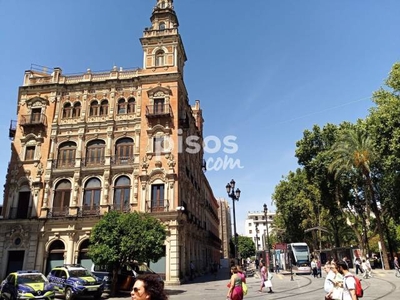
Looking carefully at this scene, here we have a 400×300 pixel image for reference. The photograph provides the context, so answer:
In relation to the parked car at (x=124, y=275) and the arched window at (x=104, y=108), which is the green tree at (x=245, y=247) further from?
the parked car at (x=124, y=275)

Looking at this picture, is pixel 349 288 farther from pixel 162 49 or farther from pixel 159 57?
pixel 162 49

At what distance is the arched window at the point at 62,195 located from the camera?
92.6ft

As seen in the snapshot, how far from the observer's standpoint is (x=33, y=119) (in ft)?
102

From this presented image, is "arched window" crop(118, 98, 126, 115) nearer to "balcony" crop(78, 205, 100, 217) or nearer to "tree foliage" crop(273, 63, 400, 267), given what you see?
"balcony" crop(78, 205, 100, 217)

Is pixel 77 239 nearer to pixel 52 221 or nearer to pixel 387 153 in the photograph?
pixel 52 221

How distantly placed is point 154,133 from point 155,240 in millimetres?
11356

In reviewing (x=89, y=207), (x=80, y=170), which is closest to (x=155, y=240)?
(x=89, y=207)

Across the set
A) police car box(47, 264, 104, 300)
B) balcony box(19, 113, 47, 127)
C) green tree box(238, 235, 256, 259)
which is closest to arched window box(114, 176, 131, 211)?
police car box(47, 264, 104, 300)

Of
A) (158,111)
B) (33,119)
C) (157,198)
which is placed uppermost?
(33,119)

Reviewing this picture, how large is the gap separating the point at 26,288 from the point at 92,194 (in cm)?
1359

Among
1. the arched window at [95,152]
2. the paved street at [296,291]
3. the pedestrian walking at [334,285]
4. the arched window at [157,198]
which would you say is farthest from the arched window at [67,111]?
the pedestrian walking at [334,285]

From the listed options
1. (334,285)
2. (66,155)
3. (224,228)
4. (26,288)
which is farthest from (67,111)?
(224,228)

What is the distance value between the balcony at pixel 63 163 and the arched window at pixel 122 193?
186 inches

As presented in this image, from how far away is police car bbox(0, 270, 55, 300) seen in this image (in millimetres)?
15031
